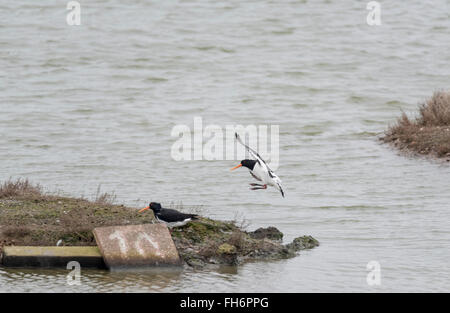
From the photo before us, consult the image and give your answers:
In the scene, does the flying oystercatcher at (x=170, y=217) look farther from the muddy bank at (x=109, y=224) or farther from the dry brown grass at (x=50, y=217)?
the dry brown grass at (x=50, y=217)

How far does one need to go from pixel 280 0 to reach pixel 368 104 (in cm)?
1852

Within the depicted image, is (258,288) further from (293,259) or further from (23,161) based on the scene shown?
(23,161)

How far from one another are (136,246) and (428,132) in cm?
1182

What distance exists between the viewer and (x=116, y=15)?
4184cm

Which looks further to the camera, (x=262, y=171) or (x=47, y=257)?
(x=262, y=171)

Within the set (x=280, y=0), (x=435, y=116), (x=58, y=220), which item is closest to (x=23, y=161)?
(x=58, y=220)

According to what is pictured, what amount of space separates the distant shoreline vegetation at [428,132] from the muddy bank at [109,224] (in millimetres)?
8284
